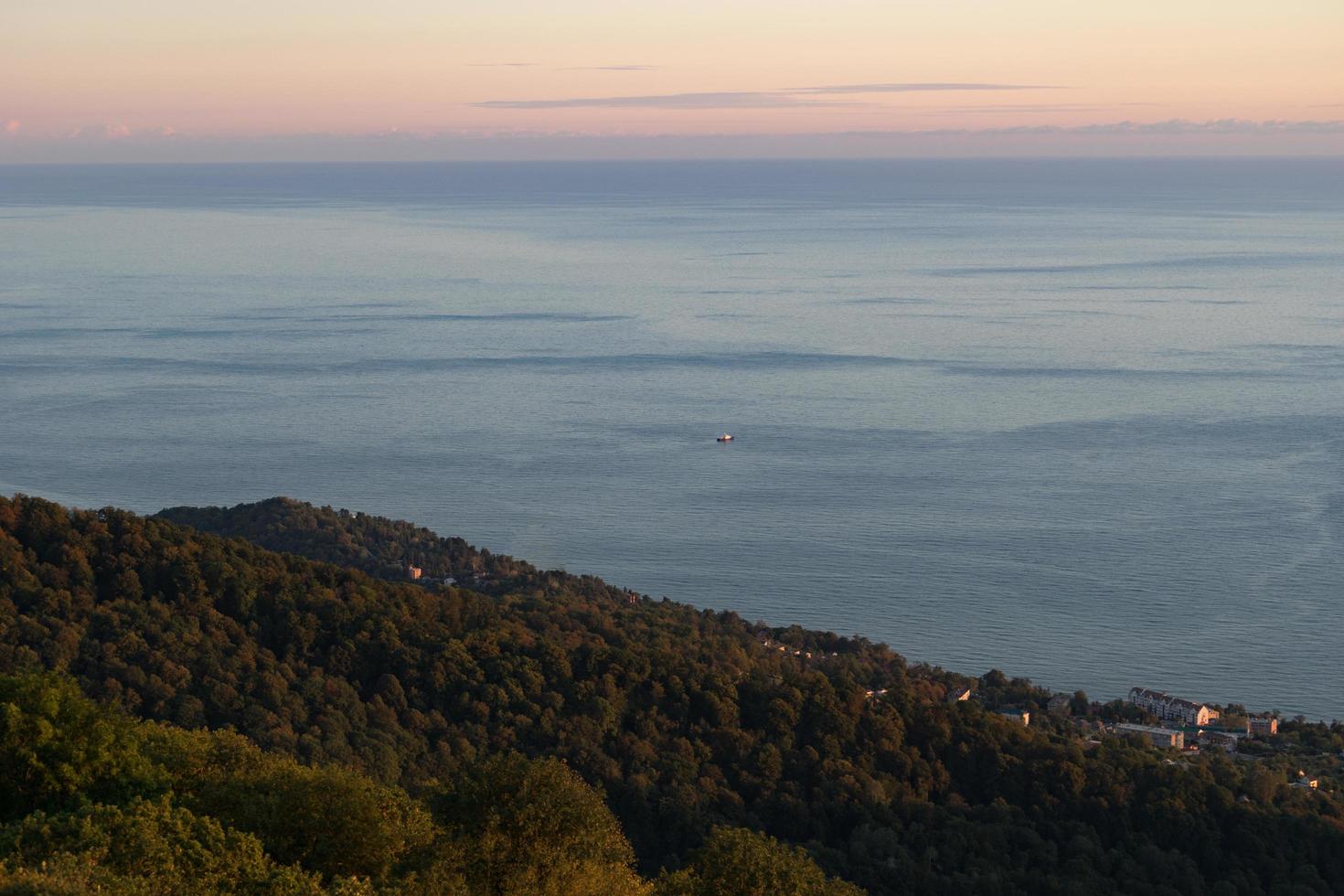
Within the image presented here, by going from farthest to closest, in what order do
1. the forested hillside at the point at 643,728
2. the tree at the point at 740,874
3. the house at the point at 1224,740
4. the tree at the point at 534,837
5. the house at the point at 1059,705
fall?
the house at the point at 1059,705 → the house at the point at 1224,740 → the forested hillside at the point at 643,728 → the tree at the point at 740,874 → the tree at the point at 534,837

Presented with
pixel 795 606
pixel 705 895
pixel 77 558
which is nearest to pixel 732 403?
pixel 795 606

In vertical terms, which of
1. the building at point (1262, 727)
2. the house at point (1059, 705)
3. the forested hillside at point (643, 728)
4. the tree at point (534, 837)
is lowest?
the house at point (1059, 705)

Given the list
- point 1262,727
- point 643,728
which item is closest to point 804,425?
point 1262,727

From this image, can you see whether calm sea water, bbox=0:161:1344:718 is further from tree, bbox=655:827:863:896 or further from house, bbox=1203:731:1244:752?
tree, bbox=655:827:863:896

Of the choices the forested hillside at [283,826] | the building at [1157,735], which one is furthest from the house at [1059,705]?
the forested hillside at [283,826]

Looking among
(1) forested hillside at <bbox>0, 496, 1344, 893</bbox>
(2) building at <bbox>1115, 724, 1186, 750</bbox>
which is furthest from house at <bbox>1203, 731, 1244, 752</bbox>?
(1) forested hillside at <bbox>0, 496, 1344, 893</bbox>

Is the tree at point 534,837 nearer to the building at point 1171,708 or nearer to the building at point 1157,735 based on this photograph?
the building at point 1157,735
